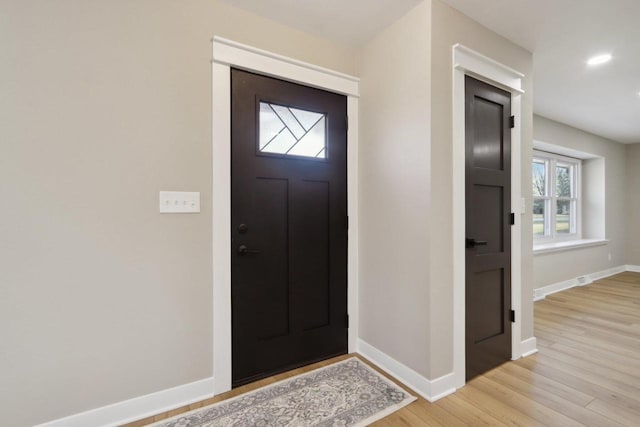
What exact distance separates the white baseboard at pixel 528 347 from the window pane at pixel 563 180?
3.88 meters

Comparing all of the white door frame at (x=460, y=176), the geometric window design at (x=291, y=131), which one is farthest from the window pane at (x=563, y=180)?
the geometric window design at (x=291, y=131)

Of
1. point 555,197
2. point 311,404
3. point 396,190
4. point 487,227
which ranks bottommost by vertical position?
point 311,404

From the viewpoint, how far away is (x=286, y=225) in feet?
6.95

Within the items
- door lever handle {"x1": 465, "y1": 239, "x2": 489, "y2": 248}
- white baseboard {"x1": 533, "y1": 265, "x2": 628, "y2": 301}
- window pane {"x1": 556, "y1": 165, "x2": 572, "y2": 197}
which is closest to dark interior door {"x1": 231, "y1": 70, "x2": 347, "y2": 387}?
door lever handle {"x1": 465, "y1": 239, "x2": 489, "y2": 248}

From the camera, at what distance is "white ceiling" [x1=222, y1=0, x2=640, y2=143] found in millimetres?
1861

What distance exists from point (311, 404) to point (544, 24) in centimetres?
308

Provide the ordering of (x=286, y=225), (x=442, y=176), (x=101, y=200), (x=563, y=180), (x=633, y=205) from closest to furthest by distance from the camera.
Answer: (x=101, y=200)
(x=442, y=176)
(x=286, y=225)
(x=563, y=180)
(x=633, y=205)

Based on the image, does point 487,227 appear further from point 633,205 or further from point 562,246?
point 633,205

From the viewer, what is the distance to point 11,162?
1375mm

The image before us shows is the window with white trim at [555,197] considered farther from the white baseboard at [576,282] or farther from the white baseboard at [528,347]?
the white baseboard at [528,347]

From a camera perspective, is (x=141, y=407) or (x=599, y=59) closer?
(x=141, y=407)

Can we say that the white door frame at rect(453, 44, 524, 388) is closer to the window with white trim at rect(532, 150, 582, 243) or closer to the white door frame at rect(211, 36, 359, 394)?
the white door frame at rect(211, 36, 359, 394)

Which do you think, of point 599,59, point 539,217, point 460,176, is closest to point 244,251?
point 460,176

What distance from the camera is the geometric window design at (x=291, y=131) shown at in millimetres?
2057
